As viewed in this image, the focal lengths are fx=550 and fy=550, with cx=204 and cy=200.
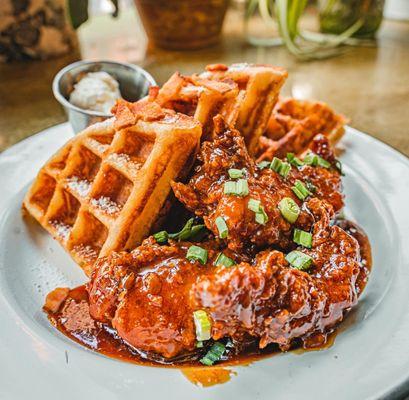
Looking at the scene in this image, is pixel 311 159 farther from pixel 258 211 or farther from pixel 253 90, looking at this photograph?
pixel 258 211

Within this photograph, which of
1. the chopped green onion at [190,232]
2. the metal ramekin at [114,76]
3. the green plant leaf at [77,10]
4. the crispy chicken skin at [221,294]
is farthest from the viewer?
the green plant leaf at [77,10]

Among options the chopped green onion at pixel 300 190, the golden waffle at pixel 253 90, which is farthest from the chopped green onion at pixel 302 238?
the golden waffle at pixel 253 90

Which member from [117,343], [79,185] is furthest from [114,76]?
[117,343]

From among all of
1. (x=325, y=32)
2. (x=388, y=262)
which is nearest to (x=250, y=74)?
(x=388, y=262)

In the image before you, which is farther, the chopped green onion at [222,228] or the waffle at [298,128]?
the waffle at [298,128]

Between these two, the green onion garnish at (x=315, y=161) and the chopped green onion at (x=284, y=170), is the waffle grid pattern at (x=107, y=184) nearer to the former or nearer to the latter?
the chopped green onion at (x=284, y=170)

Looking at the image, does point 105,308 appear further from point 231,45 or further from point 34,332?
point 231,45
